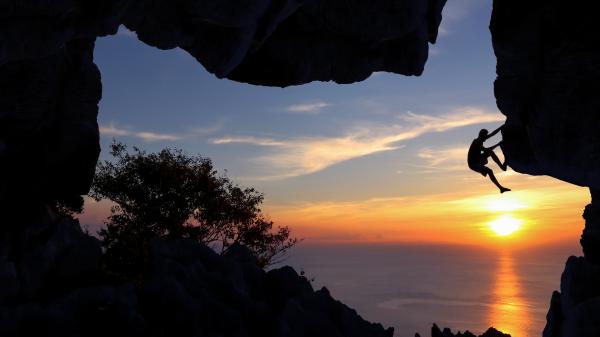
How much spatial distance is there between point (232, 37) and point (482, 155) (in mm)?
9173

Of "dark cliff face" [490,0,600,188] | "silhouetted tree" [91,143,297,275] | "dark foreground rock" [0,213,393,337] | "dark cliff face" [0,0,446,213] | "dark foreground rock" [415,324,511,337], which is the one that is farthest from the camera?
"silhouetted tree" [91,143,297,275]

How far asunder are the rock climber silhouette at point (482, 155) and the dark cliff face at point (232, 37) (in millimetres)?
3262

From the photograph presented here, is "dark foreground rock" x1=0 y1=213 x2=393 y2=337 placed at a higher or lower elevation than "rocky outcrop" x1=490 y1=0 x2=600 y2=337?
lower

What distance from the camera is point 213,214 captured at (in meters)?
39.7

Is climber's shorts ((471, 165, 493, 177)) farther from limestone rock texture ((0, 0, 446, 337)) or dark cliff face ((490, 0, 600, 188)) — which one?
limestone rock texture ((0, 0, 446, 337))

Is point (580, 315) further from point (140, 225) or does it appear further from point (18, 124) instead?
point (140, 225)

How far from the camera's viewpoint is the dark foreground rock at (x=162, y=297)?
19.5 metres

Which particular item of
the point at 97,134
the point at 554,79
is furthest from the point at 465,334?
the point at 97,134

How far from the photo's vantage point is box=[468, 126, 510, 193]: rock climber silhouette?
16703 millimetres

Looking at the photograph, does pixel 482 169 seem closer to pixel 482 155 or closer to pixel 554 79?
pixel 482 155

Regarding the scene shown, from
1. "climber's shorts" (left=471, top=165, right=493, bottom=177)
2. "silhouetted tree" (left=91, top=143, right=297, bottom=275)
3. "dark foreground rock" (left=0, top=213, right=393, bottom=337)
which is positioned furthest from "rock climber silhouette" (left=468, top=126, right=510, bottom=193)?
"silhouetted tree" (left=91, top=143, right=297, bottom=275)

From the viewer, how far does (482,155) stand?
1677cm

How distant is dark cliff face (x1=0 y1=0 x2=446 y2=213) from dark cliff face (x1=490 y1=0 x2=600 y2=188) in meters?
2.18

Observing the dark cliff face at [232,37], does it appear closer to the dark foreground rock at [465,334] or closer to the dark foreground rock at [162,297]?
the dark foreground rock at [162,297]
